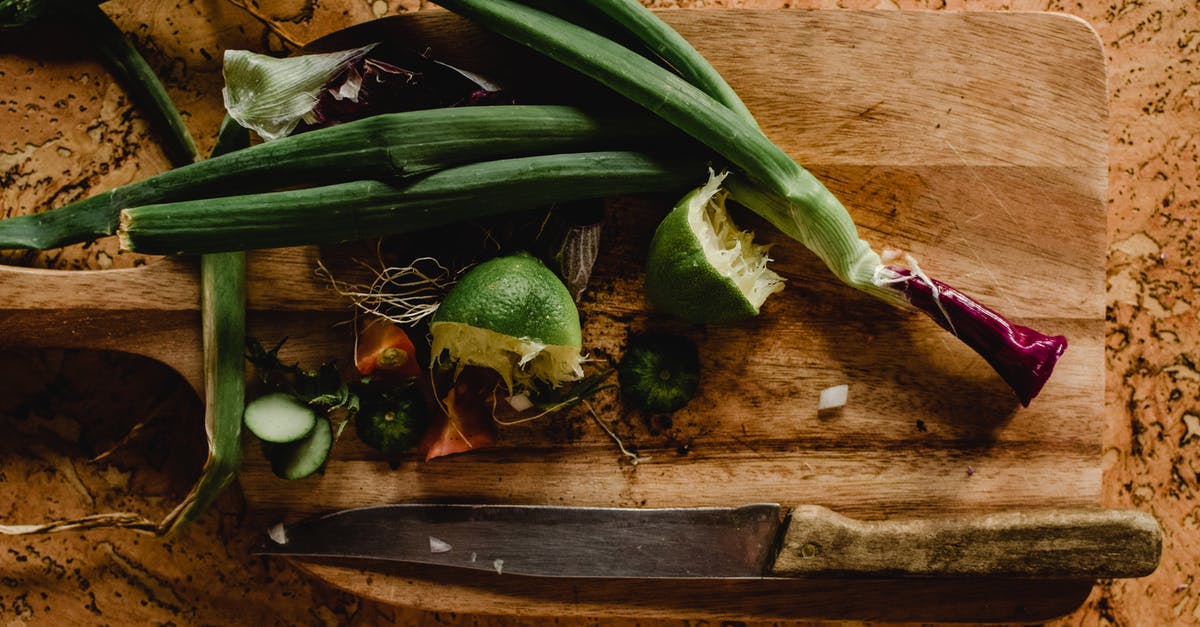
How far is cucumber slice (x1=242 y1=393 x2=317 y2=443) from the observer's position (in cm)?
155

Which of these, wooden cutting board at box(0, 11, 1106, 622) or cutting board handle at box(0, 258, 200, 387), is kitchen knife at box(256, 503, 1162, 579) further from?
cutting board handle at box(0, 258, 200, 387)

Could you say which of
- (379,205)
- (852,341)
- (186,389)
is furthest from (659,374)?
(186,389)

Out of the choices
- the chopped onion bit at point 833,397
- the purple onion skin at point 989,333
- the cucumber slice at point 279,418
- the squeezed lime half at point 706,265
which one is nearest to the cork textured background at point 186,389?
the cucumber slice at point 279,418

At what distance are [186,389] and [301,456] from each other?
402mm

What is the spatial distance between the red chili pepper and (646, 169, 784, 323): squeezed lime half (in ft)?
1.73

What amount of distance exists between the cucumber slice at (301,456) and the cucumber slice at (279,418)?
0.03 m

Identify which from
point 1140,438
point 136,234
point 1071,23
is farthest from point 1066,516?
point 136,234

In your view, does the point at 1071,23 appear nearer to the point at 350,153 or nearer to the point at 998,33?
the point at 998,33

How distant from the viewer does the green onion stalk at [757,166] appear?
1.46 meters

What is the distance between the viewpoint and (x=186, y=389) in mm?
1781

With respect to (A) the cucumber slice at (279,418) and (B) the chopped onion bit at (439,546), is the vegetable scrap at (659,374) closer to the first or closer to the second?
(B) the chopped onion bit at (439,546)

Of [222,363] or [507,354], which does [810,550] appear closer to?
[507,354]

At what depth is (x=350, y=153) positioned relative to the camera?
1.40 metres

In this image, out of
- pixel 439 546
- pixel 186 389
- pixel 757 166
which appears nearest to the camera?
pixel 757 166
